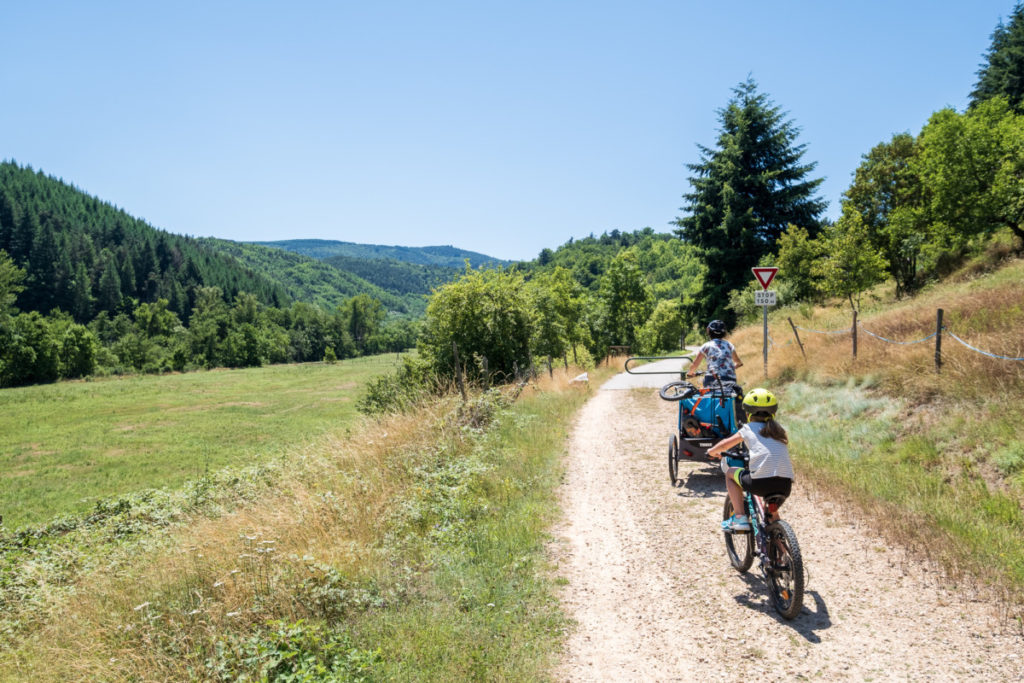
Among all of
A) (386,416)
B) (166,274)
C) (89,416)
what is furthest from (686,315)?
(166,274)

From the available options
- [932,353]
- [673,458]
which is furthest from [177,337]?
[932,353]

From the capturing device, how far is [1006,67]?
3838 centimetres

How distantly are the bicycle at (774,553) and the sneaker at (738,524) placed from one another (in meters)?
0.04

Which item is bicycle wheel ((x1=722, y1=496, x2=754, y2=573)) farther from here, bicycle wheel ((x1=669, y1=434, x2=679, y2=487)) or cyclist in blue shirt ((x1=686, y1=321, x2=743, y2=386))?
cyclist in blue shirt ((x1=686, y1=321, x2=743, y2=386))

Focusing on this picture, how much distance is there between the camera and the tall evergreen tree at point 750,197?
3584 cm

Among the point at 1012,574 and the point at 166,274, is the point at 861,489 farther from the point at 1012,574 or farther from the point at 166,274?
the point at 166,274

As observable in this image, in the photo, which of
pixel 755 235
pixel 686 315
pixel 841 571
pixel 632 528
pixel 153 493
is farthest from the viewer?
pixel 686 315

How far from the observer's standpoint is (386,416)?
41.3 ft

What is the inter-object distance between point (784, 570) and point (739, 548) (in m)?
1.30

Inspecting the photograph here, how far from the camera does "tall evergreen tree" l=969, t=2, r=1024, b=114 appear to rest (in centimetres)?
3581

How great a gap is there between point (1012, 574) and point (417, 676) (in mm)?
4851

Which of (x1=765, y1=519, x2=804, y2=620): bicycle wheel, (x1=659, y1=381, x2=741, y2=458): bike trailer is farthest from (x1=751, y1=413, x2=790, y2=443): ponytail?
(x1=659, y1=381, x2=741, y2=458): bike trailer

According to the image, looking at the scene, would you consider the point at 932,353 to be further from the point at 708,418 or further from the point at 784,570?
the point at 784,570

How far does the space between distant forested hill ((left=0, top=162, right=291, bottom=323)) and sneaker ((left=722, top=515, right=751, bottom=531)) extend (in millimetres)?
168038
